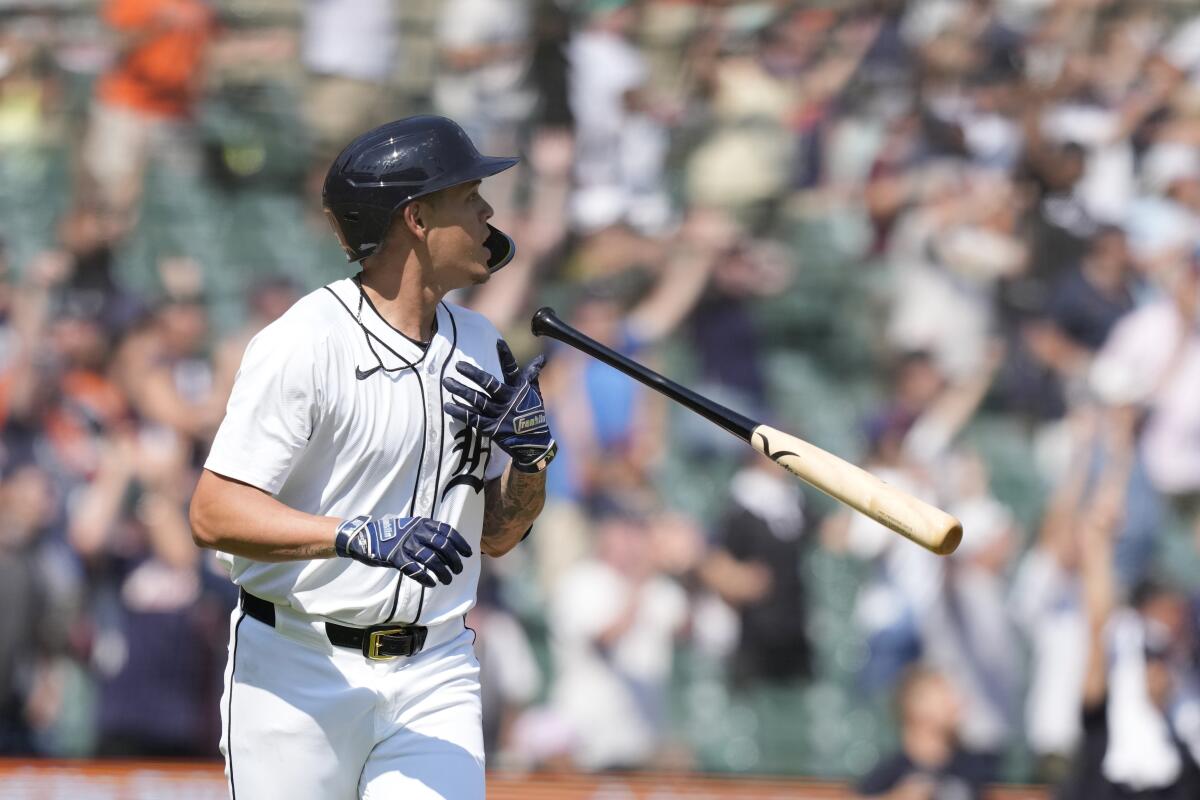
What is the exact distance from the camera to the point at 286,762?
3.25 metres

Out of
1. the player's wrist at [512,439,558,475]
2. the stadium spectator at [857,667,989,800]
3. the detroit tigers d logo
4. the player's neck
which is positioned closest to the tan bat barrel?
the player's wrist at [512,439,558,475]

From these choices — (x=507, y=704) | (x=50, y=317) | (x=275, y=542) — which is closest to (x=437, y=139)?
(x=275, y=542)

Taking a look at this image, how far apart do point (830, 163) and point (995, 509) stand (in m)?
1.81

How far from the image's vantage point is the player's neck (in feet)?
11.2

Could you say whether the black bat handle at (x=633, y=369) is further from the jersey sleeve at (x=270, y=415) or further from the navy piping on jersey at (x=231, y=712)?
the navy piping on jersey at (x=231, y=712)

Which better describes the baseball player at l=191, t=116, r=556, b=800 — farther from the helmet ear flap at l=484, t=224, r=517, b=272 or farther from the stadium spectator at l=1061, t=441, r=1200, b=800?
the stadium spectator at l=1061, t=441, r=1200, b=800

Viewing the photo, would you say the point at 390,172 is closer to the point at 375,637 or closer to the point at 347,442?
the point at 347,442

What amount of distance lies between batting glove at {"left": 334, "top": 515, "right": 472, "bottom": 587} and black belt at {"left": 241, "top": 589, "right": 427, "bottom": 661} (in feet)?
0.94

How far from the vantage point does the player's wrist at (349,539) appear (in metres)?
3.03

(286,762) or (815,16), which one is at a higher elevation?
(815,16)

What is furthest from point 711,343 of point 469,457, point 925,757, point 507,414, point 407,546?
point 407,546

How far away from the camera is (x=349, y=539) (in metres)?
3.04

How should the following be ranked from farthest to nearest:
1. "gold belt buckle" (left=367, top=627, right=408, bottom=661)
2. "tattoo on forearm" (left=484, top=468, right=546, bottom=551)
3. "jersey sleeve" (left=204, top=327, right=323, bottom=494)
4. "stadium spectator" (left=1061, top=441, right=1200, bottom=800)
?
"stadium spectator" (left=1061, top=441, right=1200, bottom=800) → "tattoo on forearm" (left=484, top=468, right=546, bottom=551) → "gold belt buckle" (left=367, top=627, right=408, bottom=661) → "jersey sleeve" (left=204, top=327, right=323, bottom=494)

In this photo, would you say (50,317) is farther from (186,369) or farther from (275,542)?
(275,542)
